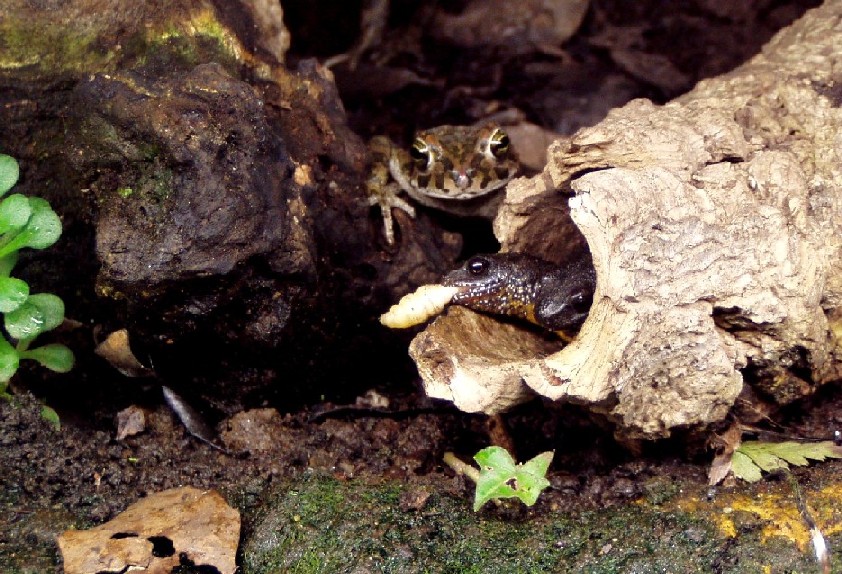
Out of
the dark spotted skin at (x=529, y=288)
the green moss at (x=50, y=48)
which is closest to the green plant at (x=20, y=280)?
the green moss at (x=50, y=48)

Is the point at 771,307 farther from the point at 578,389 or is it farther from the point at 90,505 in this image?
the point at 90,505

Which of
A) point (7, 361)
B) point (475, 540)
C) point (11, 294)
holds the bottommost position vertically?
point (475, 540)

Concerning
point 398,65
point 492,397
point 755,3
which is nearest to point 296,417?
point 492,397

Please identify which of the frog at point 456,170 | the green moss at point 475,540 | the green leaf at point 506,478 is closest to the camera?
the green moss at point 475,540

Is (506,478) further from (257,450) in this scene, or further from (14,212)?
(14,212)

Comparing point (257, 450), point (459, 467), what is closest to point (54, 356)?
point (257, 450)

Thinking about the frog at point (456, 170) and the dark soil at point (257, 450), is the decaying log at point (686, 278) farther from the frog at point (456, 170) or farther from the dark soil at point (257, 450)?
the frog at point (456, 170)
